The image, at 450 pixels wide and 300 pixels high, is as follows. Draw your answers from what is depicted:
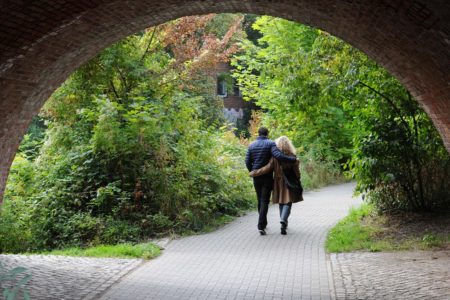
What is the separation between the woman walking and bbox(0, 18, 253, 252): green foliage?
1923 mm

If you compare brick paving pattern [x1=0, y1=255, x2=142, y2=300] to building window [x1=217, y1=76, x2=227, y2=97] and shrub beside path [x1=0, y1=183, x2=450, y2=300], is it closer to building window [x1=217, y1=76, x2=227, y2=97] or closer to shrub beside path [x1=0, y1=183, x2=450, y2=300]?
shrub beside path [x1=0, y1=183, x2=450, y2=300]

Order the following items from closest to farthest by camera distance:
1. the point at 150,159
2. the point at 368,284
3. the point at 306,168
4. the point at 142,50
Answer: the point at 368,284 → the point at 150,159 → the point at 142,50 → the point at 306,168

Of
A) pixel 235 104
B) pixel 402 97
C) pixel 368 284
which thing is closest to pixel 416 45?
pixel 368 284

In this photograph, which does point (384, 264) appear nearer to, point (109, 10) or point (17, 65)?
point (109, 10)

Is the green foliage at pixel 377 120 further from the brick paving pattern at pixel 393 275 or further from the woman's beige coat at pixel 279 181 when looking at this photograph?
the brick paving pattern at pixel 393 275

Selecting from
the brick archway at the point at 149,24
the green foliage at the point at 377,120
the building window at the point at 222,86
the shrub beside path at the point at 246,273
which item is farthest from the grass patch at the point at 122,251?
the building window at the point at 222,86

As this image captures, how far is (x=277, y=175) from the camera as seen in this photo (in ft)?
36.8

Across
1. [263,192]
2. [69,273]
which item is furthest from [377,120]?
[69,273]

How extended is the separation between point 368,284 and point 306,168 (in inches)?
607

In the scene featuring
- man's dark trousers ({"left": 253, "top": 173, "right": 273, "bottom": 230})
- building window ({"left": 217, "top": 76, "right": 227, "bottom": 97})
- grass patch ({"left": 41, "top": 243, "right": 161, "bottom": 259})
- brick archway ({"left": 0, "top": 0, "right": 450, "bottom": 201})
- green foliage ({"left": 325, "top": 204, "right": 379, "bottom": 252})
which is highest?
building window ({"left": 217, "top": 76, "right": 227, "bottom": 97})

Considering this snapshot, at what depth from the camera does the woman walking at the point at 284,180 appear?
11008mm

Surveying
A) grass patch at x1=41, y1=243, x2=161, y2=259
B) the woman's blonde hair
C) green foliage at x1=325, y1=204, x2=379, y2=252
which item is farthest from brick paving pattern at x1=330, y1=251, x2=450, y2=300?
grass patch at x1=41, y1=243, x2=161, y2=259

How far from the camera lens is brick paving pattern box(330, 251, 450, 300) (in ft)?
21.2

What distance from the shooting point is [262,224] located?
441 inches
